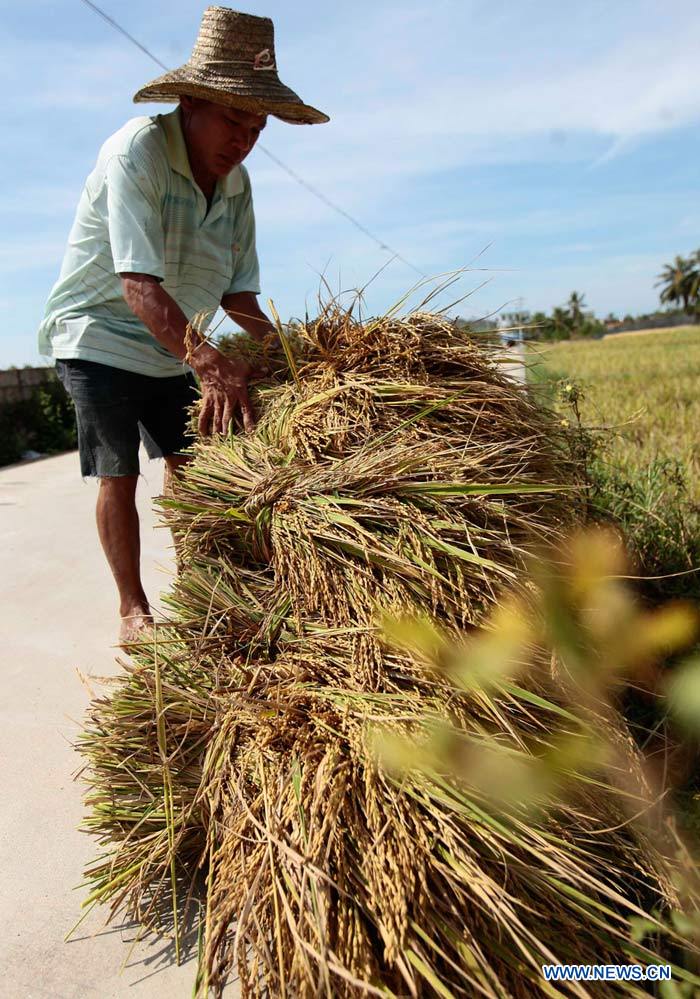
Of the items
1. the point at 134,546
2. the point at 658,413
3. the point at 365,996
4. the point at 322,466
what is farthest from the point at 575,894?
the point at 658,413

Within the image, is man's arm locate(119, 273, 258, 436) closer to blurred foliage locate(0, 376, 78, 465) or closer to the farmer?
the farmer

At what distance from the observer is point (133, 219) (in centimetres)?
224

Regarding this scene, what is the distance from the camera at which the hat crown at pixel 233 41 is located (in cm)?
228

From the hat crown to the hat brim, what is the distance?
0.05 metres

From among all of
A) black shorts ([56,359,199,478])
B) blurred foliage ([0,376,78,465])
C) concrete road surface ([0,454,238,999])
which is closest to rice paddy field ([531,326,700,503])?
black shorts ([56,359,199,478])

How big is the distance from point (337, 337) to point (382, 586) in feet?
2.50

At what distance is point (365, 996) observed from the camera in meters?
1.11

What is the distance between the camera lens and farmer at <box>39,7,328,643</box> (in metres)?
2.22

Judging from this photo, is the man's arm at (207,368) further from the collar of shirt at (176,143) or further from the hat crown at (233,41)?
the hat crown at (233,41)

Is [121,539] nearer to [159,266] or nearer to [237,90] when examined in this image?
[159,266]

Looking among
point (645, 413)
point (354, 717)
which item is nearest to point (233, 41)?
point (354, 717)

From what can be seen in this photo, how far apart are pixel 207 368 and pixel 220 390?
70 millimetres

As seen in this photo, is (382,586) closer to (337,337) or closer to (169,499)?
(169,499)

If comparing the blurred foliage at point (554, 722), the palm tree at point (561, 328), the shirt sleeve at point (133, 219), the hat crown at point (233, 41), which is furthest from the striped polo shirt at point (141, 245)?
the blurred foliage at point (554, 722)
